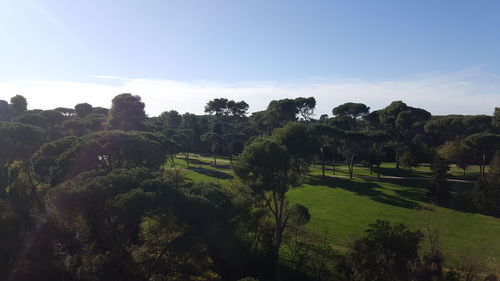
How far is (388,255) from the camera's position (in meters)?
16.0

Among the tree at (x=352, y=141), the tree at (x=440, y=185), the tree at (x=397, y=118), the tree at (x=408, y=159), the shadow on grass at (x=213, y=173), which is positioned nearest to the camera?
the tree at (x=440, y=185)

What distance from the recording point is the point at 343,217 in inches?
1401

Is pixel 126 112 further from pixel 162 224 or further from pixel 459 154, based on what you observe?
pixel 459 154

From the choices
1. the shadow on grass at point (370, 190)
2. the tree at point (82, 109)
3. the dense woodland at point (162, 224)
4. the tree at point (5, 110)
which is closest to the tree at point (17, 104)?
the tree at point (5, 110)

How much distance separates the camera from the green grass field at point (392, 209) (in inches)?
1115

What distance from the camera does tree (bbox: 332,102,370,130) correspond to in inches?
3044

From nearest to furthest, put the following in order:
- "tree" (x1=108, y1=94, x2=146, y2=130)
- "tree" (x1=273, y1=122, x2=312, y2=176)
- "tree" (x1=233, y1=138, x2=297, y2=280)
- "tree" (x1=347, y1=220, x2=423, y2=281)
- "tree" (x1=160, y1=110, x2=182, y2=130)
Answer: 1. "tree" (x1=347, y1=220, x2=423, y2=281)
2. "tree" (x1=233, y1=138, x2=297, y2=280)
3. "tree" (x1=273, y1=122, x2=312, y2=176)
4. "tree" (x1=108, y1=94, x2=146, y2=130)
5. "tree" (x1=160, y1=110, x2=182, y2=130)

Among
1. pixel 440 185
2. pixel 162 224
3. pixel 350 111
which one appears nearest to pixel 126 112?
pixel 162 224

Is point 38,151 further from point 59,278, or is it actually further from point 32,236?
point 59,278

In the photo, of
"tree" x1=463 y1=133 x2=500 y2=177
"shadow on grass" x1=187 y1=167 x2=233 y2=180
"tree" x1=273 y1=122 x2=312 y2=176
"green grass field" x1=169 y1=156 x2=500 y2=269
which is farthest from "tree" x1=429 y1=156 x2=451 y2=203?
"shadow on grass" x1=187 y1=167 x2=233 y2=180

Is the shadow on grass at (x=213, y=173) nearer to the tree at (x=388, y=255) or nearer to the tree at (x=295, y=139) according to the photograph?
the tree at (x=295, y=139)

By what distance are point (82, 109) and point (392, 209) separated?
6667 centimetres

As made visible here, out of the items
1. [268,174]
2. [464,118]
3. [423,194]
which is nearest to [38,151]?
[268,174]

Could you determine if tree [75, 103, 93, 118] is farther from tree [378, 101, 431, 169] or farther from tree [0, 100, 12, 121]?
tree [378, 101, 431, 169]
